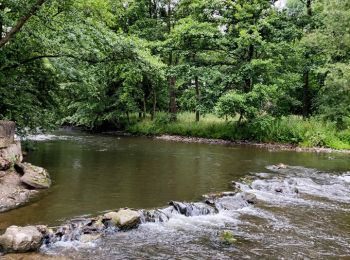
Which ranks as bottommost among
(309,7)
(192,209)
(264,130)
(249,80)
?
(192,209)

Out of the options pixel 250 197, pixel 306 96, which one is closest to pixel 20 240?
pixel 250 197

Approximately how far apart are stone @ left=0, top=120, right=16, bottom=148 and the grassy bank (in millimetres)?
16129

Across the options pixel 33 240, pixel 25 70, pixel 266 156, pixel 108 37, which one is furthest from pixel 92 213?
pixel 266 156

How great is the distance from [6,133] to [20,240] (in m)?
5.79

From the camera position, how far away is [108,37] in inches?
553

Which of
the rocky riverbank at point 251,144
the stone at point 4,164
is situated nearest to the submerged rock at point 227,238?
the stone at point 4,164

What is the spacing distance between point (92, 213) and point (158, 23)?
26.0 metres

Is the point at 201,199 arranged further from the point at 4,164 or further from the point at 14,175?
the point at 4,164

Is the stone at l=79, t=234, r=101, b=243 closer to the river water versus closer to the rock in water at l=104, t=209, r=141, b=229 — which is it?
the river water

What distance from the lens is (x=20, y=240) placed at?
736cm

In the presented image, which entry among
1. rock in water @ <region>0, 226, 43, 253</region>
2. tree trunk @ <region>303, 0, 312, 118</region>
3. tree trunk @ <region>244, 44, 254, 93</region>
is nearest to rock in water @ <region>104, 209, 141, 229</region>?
rock in water @ <region>0, 226, 43, 253</region>

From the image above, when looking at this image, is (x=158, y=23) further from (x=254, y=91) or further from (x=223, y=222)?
(x=223, y=222)

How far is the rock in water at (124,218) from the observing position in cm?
893

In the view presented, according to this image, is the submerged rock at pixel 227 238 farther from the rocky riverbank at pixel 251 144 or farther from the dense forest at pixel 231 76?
the rocky riverbank at pixel 251 144
